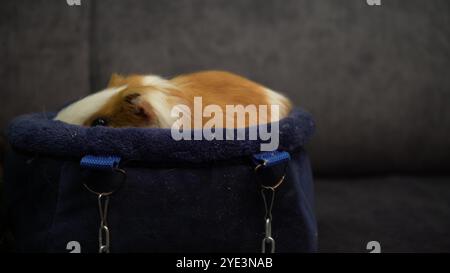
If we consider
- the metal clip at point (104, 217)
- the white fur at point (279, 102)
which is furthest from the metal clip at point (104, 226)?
the white fur at point (279, 102)

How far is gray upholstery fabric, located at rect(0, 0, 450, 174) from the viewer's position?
1029 millimetres

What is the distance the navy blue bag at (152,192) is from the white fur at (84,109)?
0.07m

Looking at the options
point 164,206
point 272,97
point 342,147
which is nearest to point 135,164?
point 164,206

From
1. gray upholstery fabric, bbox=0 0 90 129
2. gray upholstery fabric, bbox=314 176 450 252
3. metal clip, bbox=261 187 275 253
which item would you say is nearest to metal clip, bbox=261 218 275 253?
metal clip, bbox=261 187 275 253

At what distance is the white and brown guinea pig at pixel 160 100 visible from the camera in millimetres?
618

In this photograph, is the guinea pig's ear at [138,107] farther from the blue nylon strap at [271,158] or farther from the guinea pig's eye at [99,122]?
the blue nylon strap at [271,158]

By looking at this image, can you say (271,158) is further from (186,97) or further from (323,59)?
(323,59)

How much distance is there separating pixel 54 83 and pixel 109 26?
18cm

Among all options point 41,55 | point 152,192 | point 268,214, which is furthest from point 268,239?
point 41,55

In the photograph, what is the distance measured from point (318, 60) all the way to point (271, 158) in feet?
1.87

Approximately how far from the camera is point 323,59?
1050 mm

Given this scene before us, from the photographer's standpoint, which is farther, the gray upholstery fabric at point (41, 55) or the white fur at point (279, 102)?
the gray upholstery fabric at point (41, 55)

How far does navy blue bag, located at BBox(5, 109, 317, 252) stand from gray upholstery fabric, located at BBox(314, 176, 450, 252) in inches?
7.4

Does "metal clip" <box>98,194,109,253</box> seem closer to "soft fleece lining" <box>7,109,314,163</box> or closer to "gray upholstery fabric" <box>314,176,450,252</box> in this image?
"soft fleece lining" <box>7,109,314,163</box>
